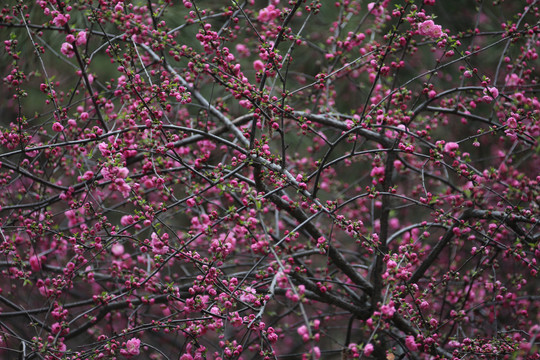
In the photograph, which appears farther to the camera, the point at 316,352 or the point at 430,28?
the point at 430,28

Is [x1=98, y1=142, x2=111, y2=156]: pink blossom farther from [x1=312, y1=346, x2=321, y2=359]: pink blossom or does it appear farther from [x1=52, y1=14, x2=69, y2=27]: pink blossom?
[x1=312, y1=346, x2=321, y2=359]: pink blossom

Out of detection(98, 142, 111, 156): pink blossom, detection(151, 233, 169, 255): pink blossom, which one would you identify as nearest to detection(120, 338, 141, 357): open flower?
detection(151, 233, 169, 255): pink blossom

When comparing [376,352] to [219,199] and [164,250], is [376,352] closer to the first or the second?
[164,250]

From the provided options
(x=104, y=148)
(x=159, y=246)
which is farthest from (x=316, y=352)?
(x=104, y=148)

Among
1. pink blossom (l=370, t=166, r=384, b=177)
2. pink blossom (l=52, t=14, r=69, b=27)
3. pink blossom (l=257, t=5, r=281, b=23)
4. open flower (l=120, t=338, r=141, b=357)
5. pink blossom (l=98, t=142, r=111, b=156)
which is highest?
pink blossom (l=257, t=5, r=281, b=23)

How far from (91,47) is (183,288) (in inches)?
82.7

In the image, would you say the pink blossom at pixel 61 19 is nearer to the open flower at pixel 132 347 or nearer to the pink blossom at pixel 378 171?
the open flower at pixel 132 347

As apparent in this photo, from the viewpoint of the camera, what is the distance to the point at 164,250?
2379mm

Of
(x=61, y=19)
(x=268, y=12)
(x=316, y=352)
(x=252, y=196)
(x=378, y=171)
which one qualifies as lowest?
(x=316, y=352)

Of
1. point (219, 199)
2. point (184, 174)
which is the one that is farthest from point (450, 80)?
point (184, 174)

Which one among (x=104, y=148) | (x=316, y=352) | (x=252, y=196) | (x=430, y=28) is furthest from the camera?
(x=430, y=28)

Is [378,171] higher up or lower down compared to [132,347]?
higher up

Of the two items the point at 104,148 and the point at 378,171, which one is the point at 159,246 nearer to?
the point at 104,148

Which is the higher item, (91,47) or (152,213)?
(91,47)
